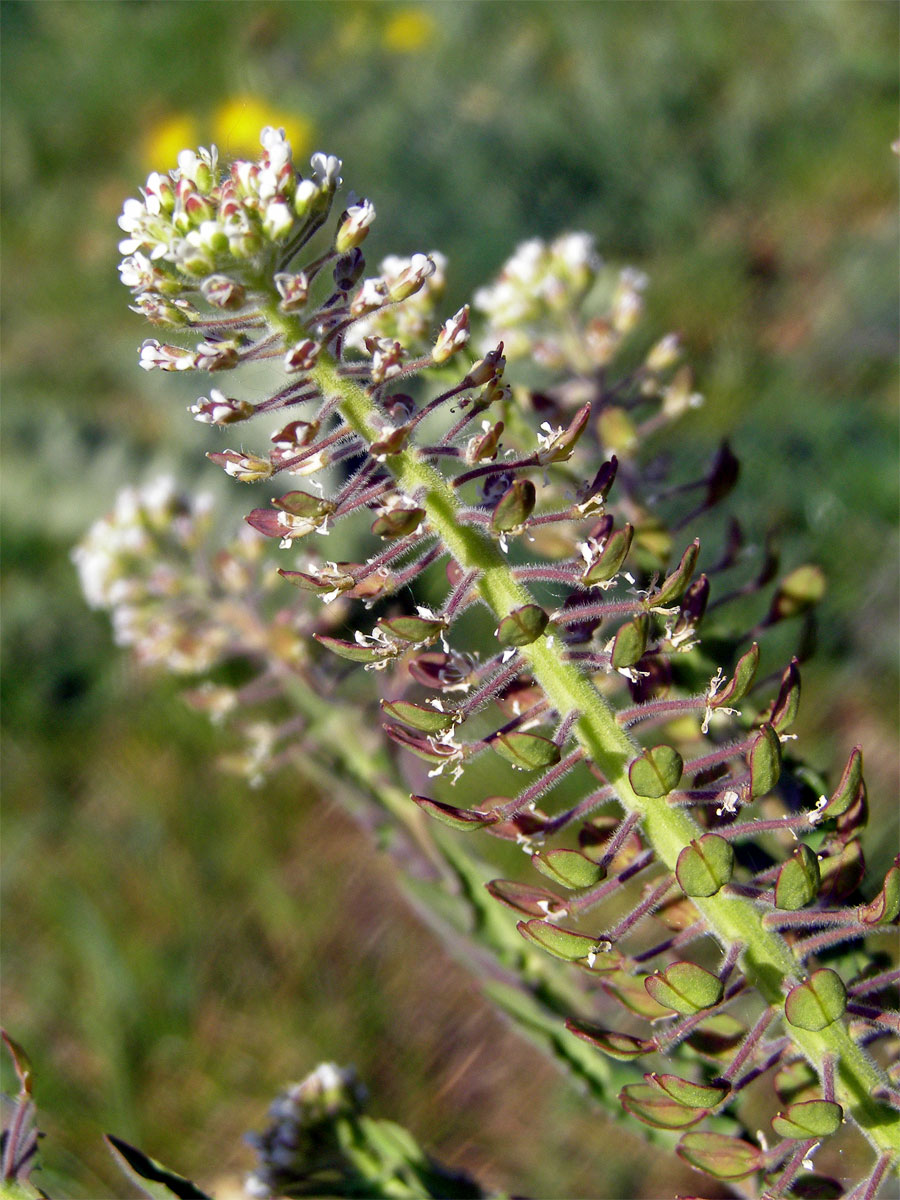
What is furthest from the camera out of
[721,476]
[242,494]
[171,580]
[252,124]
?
[252,124]

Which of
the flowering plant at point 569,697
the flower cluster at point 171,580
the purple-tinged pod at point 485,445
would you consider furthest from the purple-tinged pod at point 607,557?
the flower cluster at point 171,580

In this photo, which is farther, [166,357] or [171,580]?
[171,580]

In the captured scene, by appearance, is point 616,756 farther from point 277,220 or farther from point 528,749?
point 277,220

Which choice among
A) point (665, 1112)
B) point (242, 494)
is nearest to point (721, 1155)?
point (665, 1112)

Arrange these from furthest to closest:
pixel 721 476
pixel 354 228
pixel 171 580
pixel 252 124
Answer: pixel 252 124 < pixel 171 580 < pixel 721 476 < pixel 354 228

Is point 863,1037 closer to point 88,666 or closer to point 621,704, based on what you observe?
point 621,704

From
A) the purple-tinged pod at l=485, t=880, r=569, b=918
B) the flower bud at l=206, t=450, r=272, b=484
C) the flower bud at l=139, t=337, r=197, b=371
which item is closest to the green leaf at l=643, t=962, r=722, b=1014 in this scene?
the purple-tinged pod at l=485, t=880, r=569, b=918

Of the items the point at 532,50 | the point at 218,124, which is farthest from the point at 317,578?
the point at 218,124
